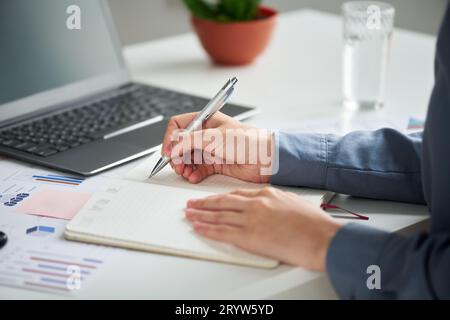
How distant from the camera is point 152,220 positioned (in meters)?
0.86

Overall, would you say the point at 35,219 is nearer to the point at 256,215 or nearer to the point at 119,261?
the point at 119,261

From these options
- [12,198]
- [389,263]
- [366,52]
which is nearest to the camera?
[389,263]

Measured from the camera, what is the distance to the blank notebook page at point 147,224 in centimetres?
80

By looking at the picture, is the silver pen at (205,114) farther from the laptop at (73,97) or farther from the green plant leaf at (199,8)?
the green plant leaf at (199,8)

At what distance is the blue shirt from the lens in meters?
0.74

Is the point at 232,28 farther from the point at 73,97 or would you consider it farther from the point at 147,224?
the point at 147,224

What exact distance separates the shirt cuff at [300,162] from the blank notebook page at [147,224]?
0.12 meters

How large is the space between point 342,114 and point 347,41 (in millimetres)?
156

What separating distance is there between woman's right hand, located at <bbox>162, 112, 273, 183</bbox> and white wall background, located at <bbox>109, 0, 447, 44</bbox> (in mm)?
1590

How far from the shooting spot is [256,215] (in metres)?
0.82

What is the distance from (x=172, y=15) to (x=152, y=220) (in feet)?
6.28

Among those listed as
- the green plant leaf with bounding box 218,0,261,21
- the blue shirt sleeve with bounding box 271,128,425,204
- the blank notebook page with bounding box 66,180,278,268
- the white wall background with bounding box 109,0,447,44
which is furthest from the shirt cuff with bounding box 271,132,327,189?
the white wall background with bounding box 109,0,447,44

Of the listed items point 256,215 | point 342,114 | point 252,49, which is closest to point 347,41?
point 342,114

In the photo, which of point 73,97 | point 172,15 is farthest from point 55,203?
point 172,15
